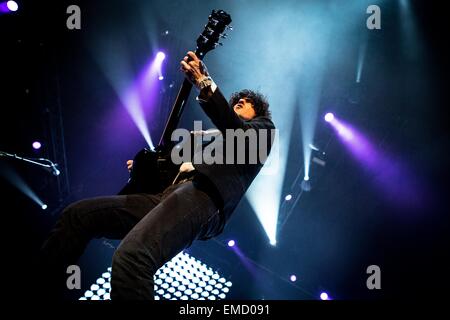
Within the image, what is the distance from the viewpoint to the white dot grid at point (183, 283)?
4.03 metres

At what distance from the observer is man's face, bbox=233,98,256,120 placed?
2850 millimetres

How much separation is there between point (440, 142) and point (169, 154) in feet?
25.2

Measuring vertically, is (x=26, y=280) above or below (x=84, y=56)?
below

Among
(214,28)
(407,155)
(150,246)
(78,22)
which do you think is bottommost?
(150,246)

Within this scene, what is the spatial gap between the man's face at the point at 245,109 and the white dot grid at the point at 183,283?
8.39ft

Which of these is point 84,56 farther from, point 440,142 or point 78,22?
point 440,142

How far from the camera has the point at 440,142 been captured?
793 cm

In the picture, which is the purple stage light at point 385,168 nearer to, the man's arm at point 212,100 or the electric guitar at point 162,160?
the electric guitar at point 162,160

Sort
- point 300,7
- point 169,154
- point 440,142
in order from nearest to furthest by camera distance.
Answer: point 169,154
point 300,7
point 440,142

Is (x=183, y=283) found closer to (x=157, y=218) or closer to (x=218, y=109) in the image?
(x=157, y=218)

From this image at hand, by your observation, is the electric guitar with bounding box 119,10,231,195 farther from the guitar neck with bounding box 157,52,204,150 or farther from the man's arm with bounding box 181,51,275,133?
the man's arm with bounding box 181,51,275,133

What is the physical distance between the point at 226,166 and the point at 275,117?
6.39 meters

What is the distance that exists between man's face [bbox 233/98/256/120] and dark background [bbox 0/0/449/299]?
3038 millimetres

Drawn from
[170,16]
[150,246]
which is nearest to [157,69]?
[170,16]
